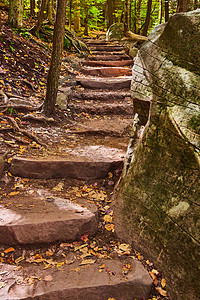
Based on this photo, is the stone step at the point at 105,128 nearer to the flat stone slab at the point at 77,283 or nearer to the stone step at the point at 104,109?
the stone step at the point at 104,109

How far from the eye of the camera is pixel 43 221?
2830mm

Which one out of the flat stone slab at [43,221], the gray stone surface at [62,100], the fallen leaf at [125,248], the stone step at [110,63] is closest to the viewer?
the flat stone slab at [43,221]

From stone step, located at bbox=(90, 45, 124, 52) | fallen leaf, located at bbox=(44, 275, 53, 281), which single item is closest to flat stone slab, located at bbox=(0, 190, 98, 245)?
fallen leaf, located at bbox=(44, 275, 53, 281)

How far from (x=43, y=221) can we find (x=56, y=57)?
3.64 m

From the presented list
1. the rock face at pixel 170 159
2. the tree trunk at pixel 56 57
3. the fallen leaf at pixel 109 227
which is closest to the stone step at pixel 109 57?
the tree trunk at pixel 56 57

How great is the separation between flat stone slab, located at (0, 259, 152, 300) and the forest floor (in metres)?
0.10

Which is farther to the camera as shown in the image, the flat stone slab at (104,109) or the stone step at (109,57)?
the stone step at (109,57)

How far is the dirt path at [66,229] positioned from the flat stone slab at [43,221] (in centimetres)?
1

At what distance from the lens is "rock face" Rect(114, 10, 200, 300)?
2.44 m

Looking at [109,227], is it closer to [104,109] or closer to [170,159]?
[170,159]

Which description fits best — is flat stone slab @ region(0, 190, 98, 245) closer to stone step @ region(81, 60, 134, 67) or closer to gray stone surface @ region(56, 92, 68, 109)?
gray stone surface @ region(56, 92, 68, 109)

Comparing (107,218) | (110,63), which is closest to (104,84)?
(110,63)

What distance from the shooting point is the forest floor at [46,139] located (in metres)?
2.85

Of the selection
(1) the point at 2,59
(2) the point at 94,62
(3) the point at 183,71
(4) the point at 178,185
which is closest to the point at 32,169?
(4) the point at 178,185
